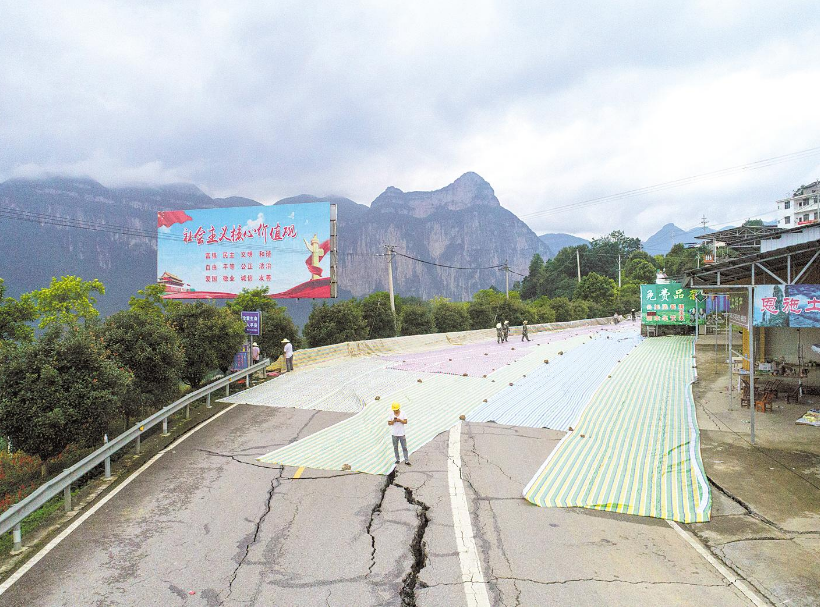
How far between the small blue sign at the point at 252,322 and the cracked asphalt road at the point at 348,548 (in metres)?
9.77

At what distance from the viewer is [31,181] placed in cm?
12788

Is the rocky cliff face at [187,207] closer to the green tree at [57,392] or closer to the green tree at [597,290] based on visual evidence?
the green tree at [597,290]

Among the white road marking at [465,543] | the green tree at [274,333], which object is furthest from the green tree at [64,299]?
the white road marking at [465,543]

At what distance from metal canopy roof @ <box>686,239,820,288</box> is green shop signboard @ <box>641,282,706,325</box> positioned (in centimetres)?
1445

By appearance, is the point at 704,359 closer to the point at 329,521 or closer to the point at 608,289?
the point at 329,521

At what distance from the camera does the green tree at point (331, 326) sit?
27500mm

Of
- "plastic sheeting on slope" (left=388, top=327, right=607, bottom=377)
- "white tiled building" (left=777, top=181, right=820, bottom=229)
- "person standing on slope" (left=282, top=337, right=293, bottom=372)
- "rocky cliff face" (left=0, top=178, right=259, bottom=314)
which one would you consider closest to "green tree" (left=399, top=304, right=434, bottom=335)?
"plastic sheeting on slope" (left=388, top=327, right=607, bottom=377)

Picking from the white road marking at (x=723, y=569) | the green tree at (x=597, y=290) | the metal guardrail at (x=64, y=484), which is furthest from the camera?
the green tree at (x=597, y=290)

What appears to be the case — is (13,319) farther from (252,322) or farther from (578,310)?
(578,310)

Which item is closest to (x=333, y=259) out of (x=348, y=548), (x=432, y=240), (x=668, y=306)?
(x=668, y=306)

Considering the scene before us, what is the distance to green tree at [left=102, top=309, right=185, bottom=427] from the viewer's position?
11.3 metres

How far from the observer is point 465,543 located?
5859 millimetres

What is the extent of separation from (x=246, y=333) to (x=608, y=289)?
60014 millimetres

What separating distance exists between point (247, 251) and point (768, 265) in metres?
30.8
